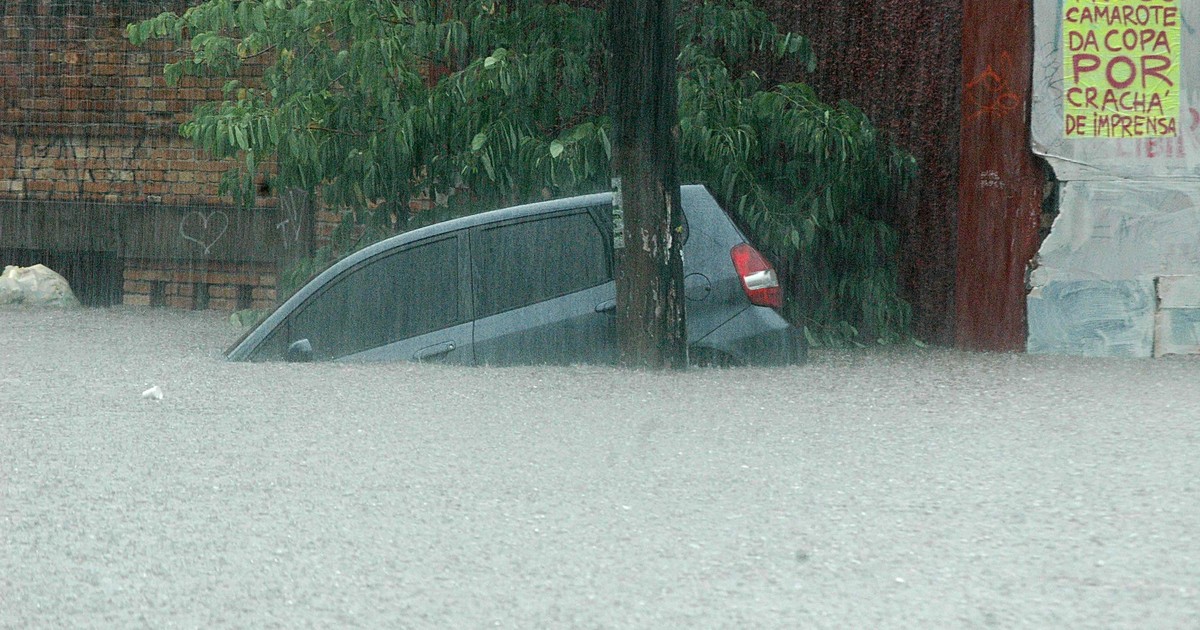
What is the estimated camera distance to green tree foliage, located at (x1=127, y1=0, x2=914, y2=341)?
1060 cm

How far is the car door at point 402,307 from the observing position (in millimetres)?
8656

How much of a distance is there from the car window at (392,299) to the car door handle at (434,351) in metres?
0.11

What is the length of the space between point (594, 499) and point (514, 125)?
554cm

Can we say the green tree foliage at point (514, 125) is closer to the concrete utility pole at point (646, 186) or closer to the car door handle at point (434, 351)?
the concrete utility pole at point (646, 186)

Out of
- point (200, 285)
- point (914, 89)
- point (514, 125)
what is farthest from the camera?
point (200, 285)

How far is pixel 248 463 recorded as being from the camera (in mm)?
6320

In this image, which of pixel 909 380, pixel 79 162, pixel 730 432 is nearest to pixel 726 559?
pixel 730 432

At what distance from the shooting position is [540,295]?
28.0 ft

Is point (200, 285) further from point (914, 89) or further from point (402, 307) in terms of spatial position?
point (914, 89)

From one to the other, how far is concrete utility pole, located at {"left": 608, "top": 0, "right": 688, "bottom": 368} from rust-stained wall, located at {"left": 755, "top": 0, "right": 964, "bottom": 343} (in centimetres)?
306

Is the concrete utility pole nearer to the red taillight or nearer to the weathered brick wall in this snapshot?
the red taillight

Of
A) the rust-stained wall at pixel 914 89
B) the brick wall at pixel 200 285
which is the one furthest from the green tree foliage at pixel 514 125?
the brick wall at pixel 200 285

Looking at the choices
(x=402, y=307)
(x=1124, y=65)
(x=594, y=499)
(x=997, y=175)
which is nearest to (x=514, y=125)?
(x=402, y=307)

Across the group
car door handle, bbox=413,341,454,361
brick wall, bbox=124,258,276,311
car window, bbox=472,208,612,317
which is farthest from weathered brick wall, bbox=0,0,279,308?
car window, bbox=472,208,612,317
